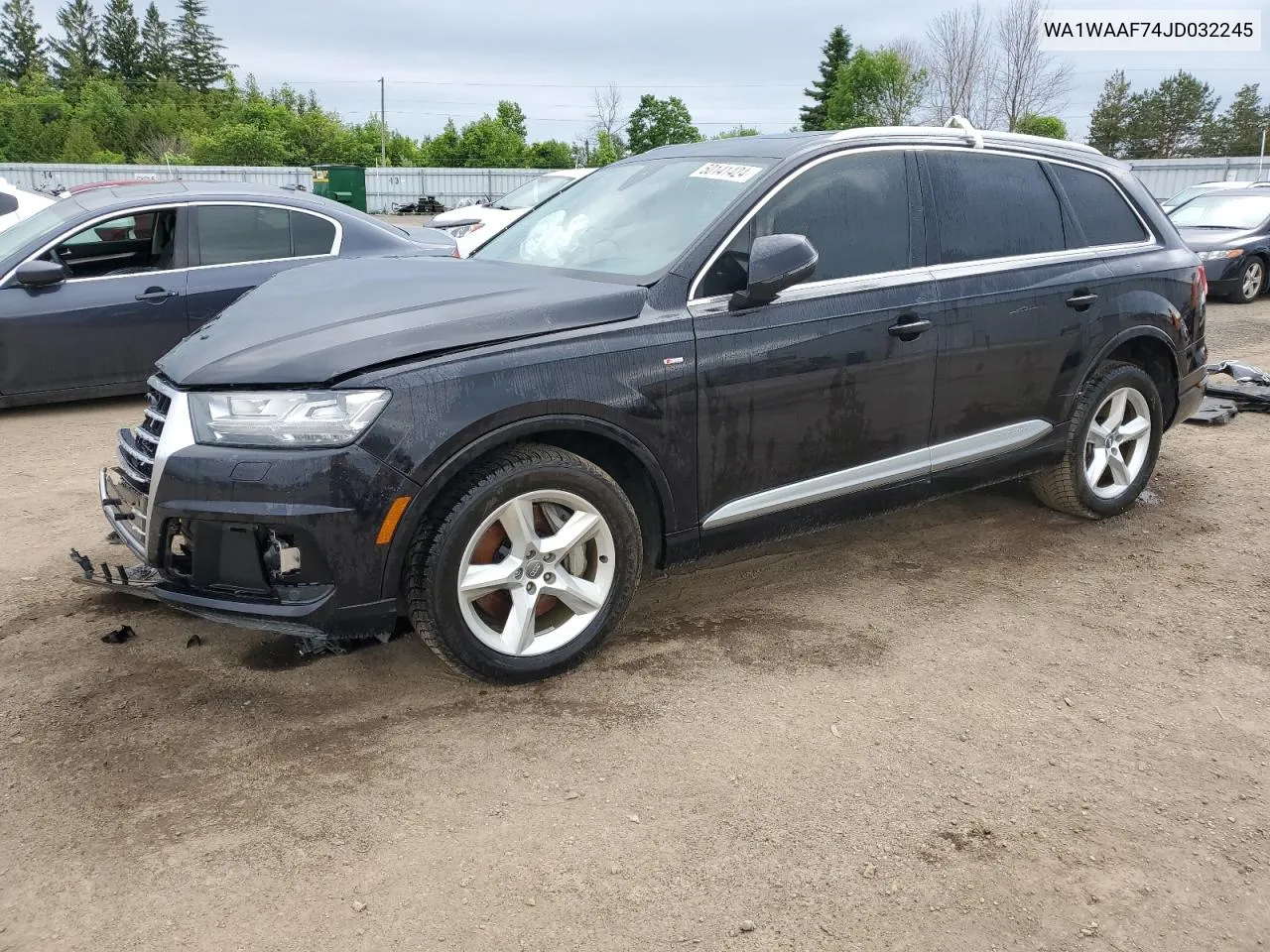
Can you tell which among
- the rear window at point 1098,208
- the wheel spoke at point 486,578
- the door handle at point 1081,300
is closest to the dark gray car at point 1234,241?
the rear window at point 1098,208

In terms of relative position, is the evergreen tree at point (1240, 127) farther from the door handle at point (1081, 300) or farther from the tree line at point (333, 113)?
the door handle at point (1081, 300)

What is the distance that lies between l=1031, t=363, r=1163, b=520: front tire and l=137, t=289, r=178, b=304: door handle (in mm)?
5806

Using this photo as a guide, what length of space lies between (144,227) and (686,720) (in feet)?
19.7

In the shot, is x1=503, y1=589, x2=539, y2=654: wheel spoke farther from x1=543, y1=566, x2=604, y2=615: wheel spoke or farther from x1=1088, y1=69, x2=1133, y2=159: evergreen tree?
x1=1088, y1=69, x2=1133, y2=159: evergreen tree

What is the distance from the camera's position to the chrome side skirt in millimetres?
3924

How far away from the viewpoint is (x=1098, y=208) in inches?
199

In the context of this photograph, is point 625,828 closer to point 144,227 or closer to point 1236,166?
point 144,227

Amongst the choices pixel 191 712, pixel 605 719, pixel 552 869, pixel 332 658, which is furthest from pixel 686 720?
pixel 191 712

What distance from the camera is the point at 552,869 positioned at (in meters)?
2.68

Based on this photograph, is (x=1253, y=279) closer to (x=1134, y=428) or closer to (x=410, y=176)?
(x=1134, y=428)

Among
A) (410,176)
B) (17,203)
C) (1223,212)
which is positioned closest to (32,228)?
(17,203)

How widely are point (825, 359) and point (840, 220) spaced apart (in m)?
0.60

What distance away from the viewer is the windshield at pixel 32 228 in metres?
7.22

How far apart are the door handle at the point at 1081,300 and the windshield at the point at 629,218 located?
1.67 metres
